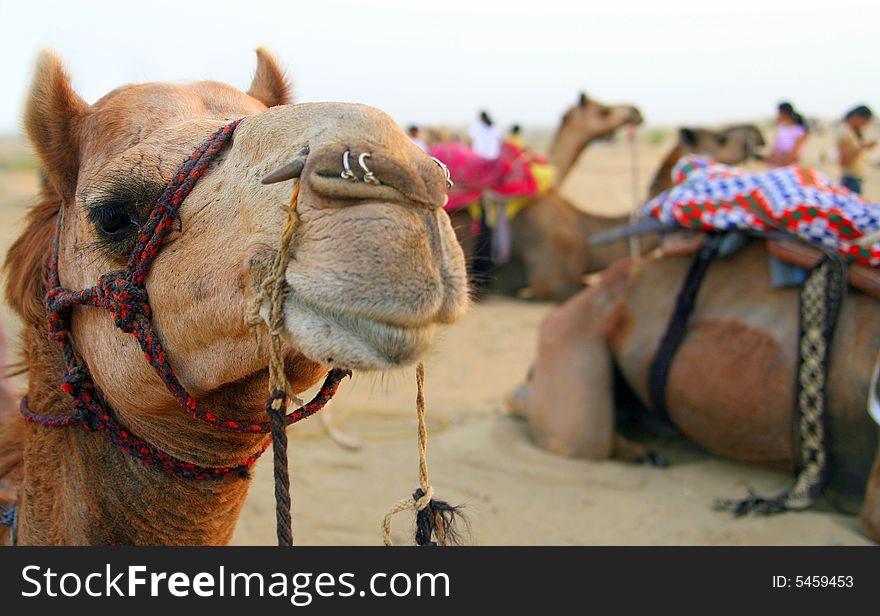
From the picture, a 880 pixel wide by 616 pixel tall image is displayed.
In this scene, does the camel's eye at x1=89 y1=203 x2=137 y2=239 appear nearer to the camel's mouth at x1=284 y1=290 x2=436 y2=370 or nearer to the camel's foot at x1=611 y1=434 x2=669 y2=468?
the camel's mouth at x1=284 y1=290 x2=436 y2=370

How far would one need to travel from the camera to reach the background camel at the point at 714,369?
4004 millimetres

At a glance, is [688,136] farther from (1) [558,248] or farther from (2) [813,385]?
(2) [813,385]

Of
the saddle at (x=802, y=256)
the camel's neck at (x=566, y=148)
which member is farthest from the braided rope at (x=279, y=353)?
the camel's neck at (x=566, y=148)

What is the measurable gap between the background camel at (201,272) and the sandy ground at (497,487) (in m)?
1.39

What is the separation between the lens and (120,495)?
1.95 meters

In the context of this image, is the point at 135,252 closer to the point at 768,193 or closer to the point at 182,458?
the point at 182,458

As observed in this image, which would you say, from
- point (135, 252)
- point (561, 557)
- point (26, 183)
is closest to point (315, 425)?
point (561, 557)

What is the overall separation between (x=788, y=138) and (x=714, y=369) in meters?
7.31

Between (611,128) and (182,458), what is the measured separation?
11433mm

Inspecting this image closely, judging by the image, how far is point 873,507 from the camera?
12.2 feet

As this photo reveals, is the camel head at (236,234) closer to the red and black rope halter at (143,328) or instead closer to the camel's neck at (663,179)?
the red and black rope halter at (143,328)

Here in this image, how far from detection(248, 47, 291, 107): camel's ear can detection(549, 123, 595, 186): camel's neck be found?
10.7 meters

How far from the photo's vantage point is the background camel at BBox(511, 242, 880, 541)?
158 inches

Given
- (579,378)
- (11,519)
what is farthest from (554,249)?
(11,519)
